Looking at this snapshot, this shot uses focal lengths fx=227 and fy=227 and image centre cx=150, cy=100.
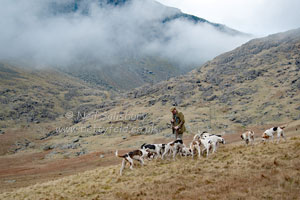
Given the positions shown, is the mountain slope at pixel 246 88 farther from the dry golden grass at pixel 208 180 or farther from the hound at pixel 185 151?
the dry golden grass at pixel 208 180

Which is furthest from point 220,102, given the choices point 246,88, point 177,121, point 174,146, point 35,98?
point 35,98

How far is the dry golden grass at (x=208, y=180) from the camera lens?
853cm

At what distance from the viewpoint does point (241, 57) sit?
441 feet

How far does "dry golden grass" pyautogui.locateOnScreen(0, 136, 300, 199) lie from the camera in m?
8.53

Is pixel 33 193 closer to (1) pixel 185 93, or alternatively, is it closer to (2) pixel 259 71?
(1) pixel 185 93

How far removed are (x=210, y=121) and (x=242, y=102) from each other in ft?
74.6

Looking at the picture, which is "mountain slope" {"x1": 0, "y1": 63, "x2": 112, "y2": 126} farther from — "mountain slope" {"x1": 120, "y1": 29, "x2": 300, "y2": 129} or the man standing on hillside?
the man standing on hillside

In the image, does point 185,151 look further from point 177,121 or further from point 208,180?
point 208,180

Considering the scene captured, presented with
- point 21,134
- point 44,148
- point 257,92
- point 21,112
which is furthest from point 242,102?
point 21,112

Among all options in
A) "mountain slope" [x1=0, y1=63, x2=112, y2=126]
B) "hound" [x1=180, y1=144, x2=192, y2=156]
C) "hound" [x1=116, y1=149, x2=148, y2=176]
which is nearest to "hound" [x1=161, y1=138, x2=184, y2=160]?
"hound" [x1=180, y1=144, x2=192, y2=156]

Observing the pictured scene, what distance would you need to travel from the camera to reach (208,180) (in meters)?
10.4

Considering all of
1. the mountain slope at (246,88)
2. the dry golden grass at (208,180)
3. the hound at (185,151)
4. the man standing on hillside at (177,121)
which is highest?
the mountain slope at (246,88)

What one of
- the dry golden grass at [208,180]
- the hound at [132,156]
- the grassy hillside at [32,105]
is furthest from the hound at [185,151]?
the grassy hillside at [32,105]

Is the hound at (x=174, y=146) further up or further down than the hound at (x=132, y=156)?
further up
